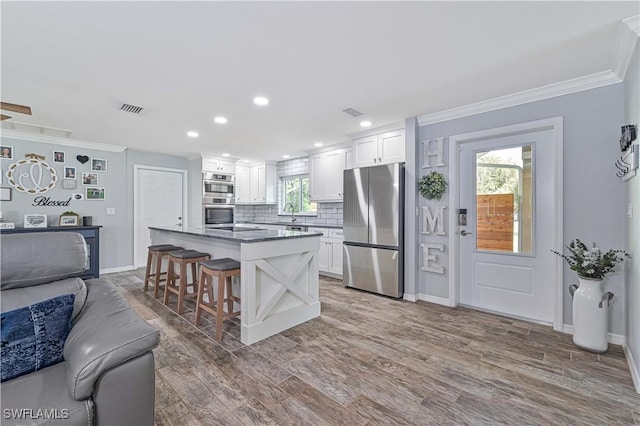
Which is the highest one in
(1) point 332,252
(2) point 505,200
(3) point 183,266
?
(2) point 505,200

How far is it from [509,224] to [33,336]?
3.98 meters

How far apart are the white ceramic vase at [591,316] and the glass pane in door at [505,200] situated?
678mm

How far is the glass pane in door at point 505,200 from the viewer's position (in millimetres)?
3115

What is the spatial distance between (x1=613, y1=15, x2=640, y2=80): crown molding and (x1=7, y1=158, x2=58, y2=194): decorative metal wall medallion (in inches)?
277

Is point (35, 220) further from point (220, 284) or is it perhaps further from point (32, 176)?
point (220, 284)

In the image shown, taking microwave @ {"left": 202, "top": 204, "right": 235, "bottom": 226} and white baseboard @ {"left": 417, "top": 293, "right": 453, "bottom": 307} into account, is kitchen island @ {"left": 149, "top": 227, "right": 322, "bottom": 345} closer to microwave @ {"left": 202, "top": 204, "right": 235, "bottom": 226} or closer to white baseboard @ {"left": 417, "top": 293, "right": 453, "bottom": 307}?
white baseboard @ {"left": 417, "top": 293, "right": 453, "bottom": 307}

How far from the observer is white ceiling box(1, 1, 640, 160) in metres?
1.75

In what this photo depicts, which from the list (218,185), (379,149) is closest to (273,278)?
(379,149)

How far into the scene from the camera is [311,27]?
189cm

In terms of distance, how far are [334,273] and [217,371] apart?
120 inches

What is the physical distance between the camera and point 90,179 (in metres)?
5.03

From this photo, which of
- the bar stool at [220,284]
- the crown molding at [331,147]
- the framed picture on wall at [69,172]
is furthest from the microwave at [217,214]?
the bar stool at [220,284]

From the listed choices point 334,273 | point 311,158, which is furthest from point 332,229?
point 311,158

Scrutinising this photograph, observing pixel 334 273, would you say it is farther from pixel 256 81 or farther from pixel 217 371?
pixel 256 81
